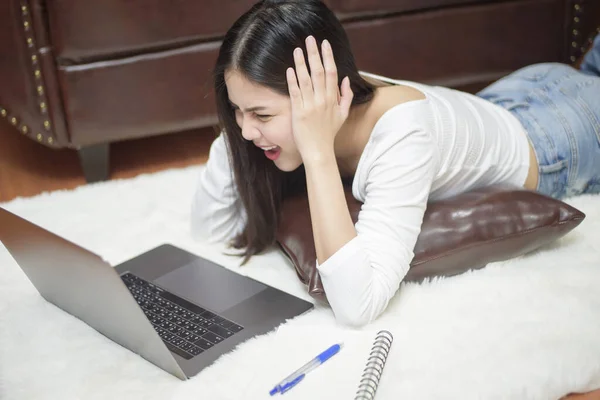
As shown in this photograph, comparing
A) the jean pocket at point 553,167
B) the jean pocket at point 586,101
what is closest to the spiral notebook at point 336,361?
the jean pocket at point 553,167

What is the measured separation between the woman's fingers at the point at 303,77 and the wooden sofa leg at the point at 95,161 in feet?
2.99

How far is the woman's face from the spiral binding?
33cm

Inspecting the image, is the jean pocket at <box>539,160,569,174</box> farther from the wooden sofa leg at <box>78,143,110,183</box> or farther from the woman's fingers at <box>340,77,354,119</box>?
the wooden sofa leg at <box>78,143,110,183</box>

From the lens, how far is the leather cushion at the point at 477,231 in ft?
3.97

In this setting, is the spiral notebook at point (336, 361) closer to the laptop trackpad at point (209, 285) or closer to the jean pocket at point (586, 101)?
the laptop trackpad at point (209, 285)

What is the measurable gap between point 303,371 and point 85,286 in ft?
1.02

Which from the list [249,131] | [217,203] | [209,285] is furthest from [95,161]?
Result: [249,131]

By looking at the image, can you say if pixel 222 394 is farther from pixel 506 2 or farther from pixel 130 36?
pixel 506 2

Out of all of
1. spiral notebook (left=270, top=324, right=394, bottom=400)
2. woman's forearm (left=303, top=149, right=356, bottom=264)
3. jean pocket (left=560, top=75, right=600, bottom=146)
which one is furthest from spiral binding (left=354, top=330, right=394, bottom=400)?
jean pocket (left=560, top=75, right=600, bottom=146)

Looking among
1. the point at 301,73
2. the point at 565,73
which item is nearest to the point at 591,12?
the point at 565,73

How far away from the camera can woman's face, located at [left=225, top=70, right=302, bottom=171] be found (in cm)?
113

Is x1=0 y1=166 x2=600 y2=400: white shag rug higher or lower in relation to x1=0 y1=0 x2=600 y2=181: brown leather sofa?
lower

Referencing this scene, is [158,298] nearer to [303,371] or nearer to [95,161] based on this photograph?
[303,371]

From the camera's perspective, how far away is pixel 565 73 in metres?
1.60
